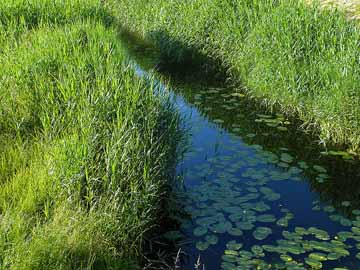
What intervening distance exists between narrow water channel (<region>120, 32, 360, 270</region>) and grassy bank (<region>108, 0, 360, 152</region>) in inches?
12.6

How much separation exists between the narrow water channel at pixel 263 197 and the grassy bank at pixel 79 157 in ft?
1.65

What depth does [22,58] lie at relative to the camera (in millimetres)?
6289

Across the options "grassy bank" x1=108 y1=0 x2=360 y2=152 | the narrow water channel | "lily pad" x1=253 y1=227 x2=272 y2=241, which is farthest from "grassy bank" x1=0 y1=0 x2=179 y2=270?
"grassy bank" x1=108 y1=0 x2=360 y2=152

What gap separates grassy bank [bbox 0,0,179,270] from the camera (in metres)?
3.70

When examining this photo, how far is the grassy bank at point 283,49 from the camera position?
6.11 metres


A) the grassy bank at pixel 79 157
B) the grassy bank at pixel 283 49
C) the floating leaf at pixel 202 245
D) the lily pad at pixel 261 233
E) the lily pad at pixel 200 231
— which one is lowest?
the floating leaf at pixel 202 245

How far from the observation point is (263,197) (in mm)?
5066

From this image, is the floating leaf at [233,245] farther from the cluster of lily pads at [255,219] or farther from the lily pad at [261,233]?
the lily pad at [261,233]

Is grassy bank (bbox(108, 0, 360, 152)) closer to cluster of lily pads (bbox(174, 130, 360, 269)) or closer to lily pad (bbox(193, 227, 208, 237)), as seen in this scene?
cluster of lily pads (bbox(174, 130, 360, 269))

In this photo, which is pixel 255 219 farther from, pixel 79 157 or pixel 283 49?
pixel 283 49

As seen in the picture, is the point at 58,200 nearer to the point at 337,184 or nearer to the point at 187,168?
the point at 187,168

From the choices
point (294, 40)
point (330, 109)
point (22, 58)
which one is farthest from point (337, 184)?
point (22, 58)

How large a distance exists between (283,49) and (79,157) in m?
3.79

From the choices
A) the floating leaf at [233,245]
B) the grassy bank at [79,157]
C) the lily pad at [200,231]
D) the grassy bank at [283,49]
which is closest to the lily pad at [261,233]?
the floating leaf at [233,245]
